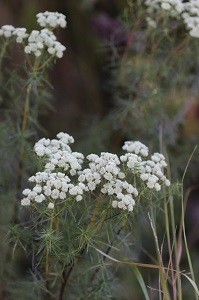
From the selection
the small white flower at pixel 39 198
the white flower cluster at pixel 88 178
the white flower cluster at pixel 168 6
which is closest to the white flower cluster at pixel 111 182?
the white flower cluster at pixel 88 178

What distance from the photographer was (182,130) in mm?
2945

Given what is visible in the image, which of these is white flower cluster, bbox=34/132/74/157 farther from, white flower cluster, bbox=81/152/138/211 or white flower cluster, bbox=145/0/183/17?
white flower cluster, bbox=145/0/183/17

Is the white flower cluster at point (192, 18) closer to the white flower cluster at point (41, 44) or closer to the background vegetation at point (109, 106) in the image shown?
the background vegetation at point (109, 106)

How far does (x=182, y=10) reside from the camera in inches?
75.2

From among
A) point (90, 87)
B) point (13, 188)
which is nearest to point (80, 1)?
point (90, 87)

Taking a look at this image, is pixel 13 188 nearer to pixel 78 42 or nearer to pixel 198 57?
pixel 198 57

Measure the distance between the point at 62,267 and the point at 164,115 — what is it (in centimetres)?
108

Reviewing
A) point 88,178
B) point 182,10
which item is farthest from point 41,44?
point 182,10

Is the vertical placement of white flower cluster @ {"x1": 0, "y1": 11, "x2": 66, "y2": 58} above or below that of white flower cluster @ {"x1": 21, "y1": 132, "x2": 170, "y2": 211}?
above

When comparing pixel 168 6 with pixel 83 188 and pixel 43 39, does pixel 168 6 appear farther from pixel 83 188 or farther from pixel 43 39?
pixel 83 188

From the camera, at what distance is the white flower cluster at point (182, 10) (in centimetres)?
181

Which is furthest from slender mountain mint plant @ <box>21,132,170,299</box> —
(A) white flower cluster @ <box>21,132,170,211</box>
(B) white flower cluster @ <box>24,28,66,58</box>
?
(B) white flower cluster @ <box>24,28,66,58</box>

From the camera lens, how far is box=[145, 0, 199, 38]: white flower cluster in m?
1.81

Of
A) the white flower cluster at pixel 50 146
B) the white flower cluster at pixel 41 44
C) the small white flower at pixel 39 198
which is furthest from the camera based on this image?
the white flower cluster at pixel 41 44
